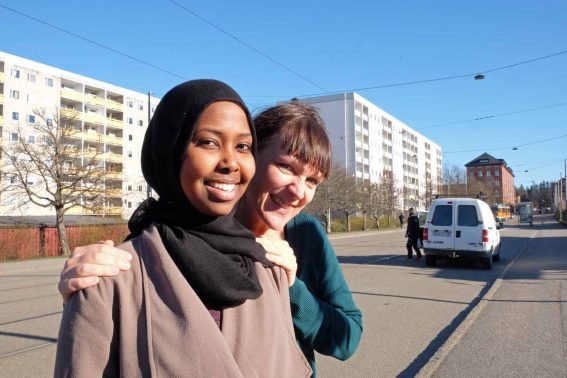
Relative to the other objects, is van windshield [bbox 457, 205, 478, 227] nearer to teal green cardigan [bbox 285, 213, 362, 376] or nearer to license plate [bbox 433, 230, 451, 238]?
license plate [bbox 433, 230, 451, 238]

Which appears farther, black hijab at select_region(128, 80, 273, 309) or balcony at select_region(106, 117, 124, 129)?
balcony at select_region(106, 117, 124, 129)

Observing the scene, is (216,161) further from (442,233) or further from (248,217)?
(442,233)

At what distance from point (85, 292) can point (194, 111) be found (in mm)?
519

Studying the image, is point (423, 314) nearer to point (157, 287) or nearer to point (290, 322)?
point (290, 322)

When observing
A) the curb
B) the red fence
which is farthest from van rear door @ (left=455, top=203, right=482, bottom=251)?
the red fence

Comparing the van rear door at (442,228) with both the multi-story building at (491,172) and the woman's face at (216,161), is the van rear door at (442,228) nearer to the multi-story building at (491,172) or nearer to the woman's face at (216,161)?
the woman's face at (216,161)

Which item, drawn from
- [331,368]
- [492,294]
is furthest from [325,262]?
[492,294]

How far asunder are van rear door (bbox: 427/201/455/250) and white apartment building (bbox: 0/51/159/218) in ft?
116

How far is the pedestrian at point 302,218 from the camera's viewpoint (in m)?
1.74

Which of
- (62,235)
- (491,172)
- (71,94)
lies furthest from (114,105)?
(491,172)

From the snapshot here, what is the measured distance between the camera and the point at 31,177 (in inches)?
2192

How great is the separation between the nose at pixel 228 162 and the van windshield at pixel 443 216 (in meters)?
14.9

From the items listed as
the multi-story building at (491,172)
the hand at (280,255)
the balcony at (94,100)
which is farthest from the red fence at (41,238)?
the multi-story building at (491,172)

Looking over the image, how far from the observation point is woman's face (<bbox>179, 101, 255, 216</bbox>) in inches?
49.9
